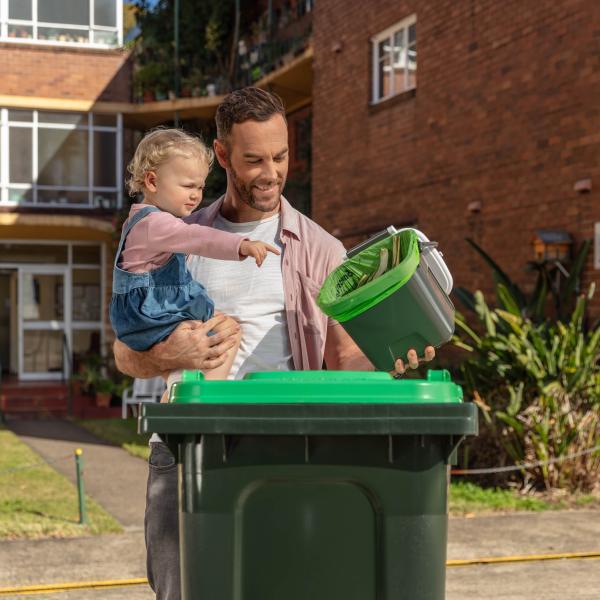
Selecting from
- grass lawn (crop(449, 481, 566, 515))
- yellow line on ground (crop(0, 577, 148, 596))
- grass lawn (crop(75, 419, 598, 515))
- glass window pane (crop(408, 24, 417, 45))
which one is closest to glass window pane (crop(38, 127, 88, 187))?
glass window pane (crop(408, 24, 417, 45))

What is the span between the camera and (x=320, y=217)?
1625 centimetres

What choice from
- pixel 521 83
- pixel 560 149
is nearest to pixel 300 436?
pixel 560 149

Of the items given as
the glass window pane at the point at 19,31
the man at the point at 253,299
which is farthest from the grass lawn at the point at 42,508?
the glass window pane at the point at 19,31

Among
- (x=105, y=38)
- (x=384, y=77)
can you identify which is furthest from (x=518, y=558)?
(x=105, y=38)

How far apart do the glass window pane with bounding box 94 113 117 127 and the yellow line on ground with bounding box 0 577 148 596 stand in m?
17.2

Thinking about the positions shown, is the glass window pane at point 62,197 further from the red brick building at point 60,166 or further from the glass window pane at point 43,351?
the glass window pane at point 43,351

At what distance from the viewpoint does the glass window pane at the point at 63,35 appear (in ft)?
73.6

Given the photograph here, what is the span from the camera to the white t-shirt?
341 cm

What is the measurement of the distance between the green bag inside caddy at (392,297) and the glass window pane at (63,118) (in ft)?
65.4

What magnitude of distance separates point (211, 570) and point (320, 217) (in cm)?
1356

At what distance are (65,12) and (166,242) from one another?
20774 mm

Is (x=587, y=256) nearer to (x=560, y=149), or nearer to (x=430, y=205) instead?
(x=560, y=149)

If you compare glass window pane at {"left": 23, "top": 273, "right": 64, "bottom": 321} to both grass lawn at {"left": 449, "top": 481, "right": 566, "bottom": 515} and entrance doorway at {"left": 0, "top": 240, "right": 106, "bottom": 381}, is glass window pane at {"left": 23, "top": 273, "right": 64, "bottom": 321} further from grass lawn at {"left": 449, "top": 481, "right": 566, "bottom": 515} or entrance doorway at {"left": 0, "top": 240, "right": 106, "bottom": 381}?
grass lawn at {"left": 449, "top": 481, "right": 566, "bottom": 515}

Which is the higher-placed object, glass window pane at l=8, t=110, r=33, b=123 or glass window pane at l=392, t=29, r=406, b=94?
glass window pane at l=8, t=110, r=33, b=123
